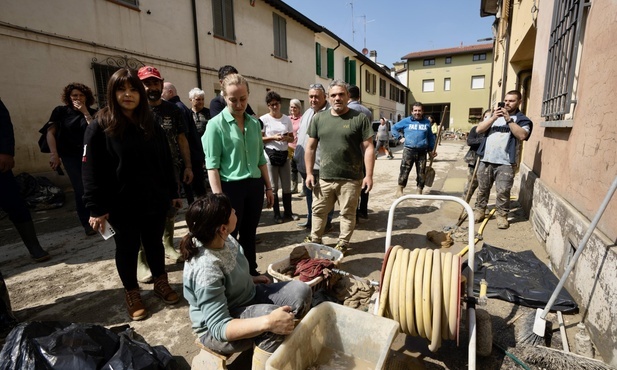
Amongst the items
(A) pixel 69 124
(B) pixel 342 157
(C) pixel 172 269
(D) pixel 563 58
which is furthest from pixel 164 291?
(D) pixel 563 58

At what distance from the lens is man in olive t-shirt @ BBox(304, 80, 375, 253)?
3.52m

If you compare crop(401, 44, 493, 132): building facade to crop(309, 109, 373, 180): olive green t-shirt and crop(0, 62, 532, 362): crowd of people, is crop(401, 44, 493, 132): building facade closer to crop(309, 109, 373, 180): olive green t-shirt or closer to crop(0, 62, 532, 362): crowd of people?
crop(0, 62, 532, 362): crowd of people

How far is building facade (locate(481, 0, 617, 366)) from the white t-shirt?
11.3 ft

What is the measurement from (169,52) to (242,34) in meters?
3.38

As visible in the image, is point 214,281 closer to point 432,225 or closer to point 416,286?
point 416,286

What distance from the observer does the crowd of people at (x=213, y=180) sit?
6.03 feet

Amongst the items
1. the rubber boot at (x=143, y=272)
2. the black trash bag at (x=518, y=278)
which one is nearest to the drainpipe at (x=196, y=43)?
the rubber boot at (x=143, y=272)

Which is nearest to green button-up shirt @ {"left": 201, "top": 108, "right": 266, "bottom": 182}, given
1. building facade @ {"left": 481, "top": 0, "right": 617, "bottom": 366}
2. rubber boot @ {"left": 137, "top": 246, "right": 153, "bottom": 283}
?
rubber boot @ {"left": 137, "top": 246, "right": 153, "bottom": 283}

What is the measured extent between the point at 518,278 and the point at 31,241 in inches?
206

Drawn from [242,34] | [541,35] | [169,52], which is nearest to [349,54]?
[242,34]

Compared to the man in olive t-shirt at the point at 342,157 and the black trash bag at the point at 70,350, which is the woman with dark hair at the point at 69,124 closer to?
the man in olive t-shirt at the point at 342,157

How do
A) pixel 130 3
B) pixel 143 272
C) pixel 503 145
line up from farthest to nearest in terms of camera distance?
pixel 130 3
pixel 503 145
pixel 143 272

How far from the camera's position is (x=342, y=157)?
3512mm

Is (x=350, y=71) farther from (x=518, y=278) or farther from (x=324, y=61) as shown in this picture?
(x=518, y=278)
